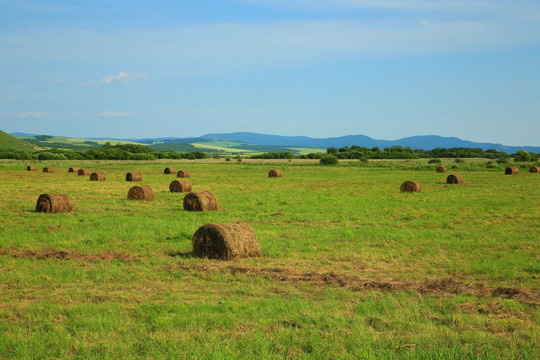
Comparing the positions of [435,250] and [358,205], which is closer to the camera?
[435,250]

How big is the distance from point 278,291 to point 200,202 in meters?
14.1

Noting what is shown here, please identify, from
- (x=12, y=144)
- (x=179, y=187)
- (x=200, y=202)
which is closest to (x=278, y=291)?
(x=200, y=202)

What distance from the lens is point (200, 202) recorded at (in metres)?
23.4

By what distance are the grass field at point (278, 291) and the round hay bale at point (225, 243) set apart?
46 cm

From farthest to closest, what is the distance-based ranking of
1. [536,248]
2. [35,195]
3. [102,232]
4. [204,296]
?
[35,195] < [102,232] < [536,248] < [204,296]

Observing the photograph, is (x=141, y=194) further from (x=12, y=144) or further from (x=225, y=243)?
(x=12, y=144)

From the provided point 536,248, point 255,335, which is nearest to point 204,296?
point 255,335

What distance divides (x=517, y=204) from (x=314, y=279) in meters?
19.3

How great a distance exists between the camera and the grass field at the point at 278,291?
7035mm

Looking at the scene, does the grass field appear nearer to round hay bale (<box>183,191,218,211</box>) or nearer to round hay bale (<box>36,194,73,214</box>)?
round hay bale (<box>36,194,73,214</box>)

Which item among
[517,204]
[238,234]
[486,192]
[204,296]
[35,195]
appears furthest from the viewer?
[486,192]

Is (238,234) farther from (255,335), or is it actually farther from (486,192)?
(486,192)

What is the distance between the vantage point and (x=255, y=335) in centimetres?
728

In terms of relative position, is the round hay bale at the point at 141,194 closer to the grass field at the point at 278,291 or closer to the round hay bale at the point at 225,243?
the grass field at the point at 278,291
